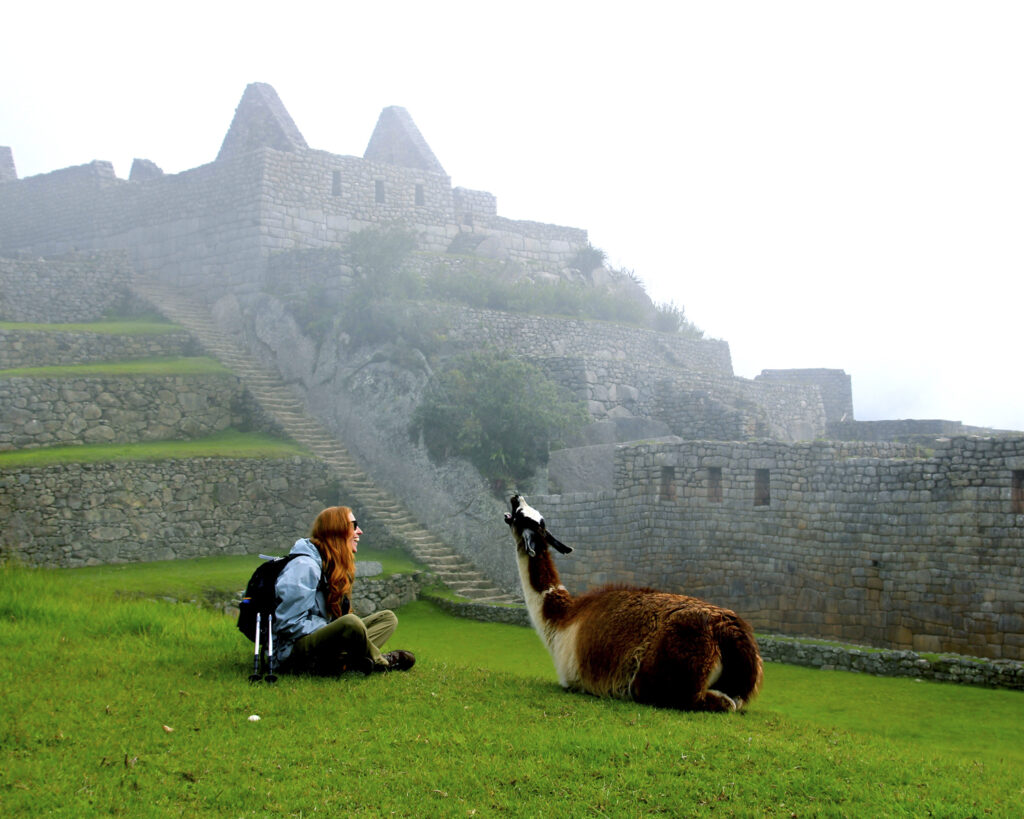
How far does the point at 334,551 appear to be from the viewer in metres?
8.95

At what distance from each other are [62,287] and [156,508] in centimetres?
1092

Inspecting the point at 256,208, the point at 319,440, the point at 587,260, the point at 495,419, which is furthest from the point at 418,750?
the point at 587,260

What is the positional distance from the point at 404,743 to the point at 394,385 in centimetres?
1733

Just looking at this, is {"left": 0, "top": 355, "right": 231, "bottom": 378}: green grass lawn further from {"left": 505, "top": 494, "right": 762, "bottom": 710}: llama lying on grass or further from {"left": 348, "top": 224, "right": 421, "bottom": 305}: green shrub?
{"left": 505, "top": 494, "right": 762, "bottom": 710}: llama lying on grass

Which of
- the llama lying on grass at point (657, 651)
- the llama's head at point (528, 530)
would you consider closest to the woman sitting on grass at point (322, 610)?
the llama's head at point (528, 530)

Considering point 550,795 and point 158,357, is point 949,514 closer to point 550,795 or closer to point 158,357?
point 550,795

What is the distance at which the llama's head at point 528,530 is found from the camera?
9.49 metres

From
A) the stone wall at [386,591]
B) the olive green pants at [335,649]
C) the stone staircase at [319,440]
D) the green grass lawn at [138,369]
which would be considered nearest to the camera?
the olive green pants at [335,649]

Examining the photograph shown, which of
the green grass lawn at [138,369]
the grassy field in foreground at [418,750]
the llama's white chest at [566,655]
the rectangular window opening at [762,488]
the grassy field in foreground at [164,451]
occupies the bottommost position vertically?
the grassy field in foreground at [418,750]

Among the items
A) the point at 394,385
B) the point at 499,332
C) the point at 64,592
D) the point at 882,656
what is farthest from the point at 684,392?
Answer: the point at 64,592

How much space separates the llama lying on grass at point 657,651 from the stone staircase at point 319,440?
1026cm

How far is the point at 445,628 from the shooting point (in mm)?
17266

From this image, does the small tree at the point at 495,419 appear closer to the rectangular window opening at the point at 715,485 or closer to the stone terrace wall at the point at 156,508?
the stone terrace wall at the point at 156,508

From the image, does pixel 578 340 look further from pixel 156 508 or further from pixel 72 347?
pixel 156 508
